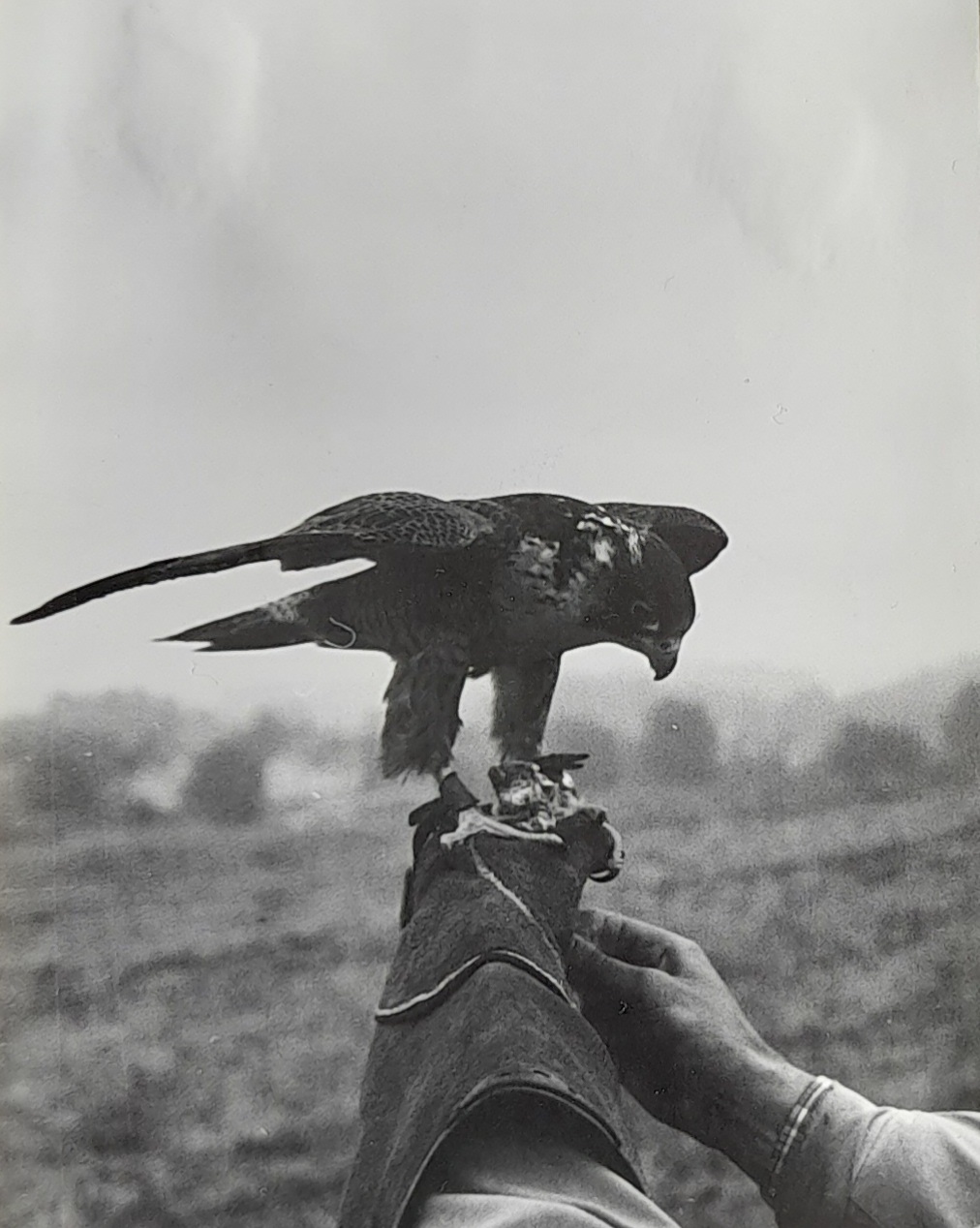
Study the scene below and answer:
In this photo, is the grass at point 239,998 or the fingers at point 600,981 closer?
the grass at point 239,998

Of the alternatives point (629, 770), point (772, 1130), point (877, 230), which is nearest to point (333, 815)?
point (629, 770)

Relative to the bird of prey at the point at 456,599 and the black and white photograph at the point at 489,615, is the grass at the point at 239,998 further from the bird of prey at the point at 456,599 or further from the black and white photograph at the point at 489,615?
the bird of prey at the point at 456,599

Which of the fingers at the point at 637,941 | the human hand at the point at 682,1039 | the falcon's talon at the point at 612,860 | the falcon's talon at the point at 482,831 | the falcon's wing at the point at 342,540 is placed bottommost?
the human hand at the point at 682,1039

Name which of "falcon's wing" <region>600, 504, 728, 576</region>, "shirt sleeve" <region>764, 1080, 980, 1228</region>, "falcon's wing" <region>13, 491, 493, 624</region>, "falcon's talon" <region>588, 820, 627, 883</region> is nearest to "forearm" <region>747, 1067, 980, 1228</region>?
"shirt sleeve" <region>764, 1080, 980, 1228</region>

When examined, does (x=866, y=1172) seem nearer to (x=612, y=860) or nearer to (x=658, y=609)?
(x=612, y=860)

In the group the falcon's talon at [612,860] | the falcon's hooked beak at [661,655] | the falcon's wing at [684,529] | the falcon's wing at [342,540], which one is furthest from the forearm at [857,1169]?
the falcon's wing at [342,540]

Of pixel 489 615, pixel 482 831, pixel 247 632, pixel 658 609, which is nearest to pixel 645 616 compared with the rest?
pixel 658 609

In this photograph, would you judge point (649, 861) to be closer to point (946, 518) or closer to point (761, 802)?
point (761, 802)

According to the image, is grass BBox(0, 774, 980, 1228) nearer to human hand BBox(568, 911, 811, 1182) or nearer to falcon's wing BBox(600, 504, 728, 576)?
human hand BBox(568, 911, 811, 1182)
